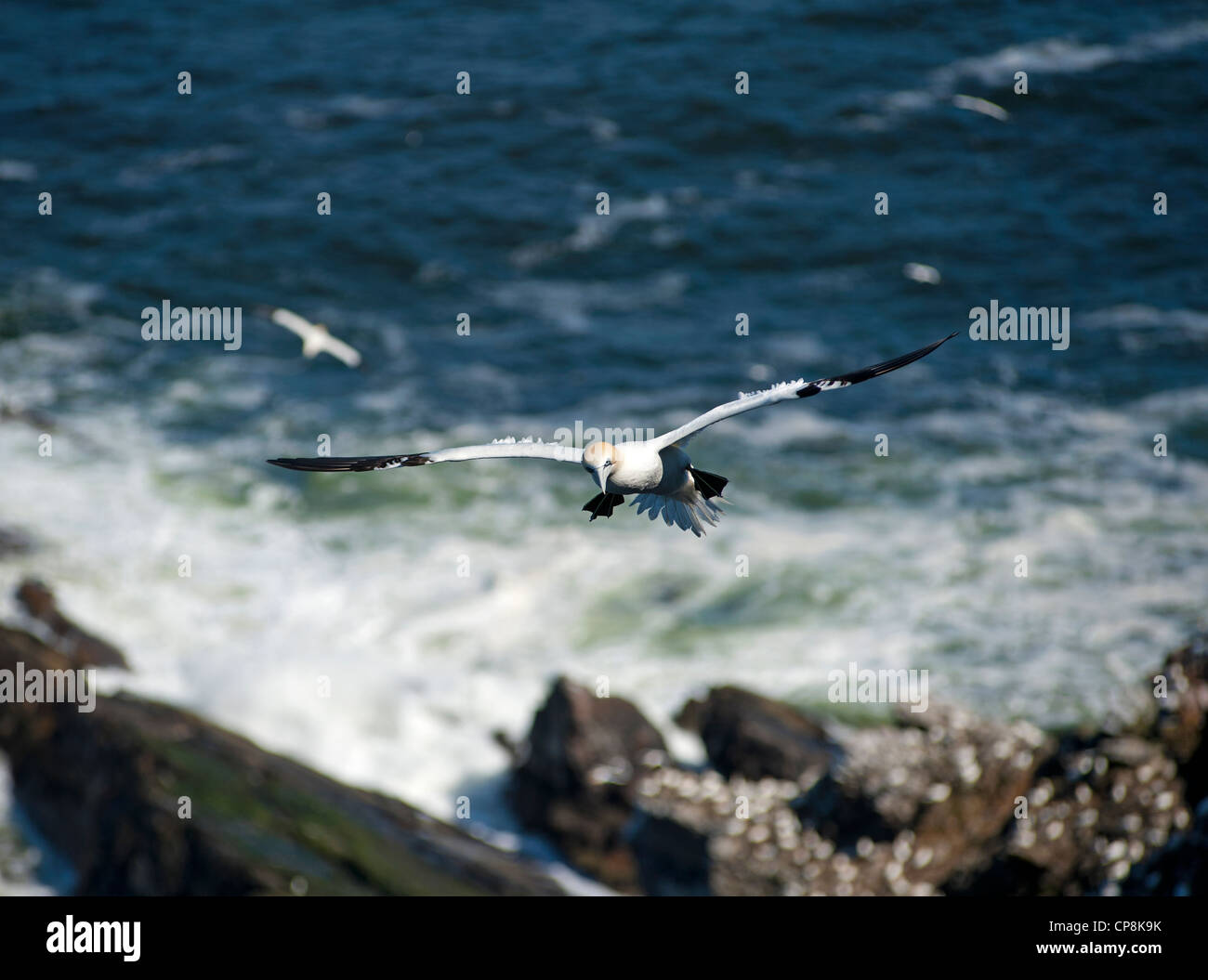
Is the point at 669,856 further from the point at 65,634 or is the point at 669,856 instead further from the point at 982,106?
the point at 982,106

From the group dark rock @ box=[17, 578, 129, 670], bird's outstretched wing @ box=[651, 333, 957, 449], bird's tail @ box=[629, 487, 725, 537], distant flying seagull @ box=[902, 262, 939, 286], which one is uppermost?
distant flying seagull @ box=[902, 262, 939, 286]

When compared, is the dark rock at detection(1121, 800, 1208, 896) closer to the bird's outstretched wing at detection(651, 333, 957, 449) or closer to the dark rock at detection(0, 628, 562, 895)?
the bird's outstretched wing at detection(651, 333, 957, 449)

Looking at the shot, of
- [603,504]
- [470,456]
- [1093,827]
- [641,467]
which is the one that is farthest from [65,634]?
[641,467]

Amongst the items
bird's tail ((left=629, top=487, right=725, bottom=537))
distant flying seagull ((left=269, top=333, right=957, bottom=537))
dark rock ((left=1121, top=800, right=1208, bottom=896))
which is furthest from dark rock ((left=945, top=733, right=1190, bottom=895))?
distant flying seagull ((left=269, top=333, right=957, bottom=537))

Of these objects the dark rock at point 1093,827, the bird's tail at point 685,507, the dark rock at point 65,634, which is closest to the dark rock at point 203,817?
the dark rock at point 65,634
